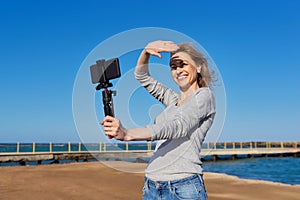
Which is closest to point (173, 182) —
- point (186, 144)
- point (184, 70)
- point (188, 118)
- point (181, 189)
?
point (181, 189)

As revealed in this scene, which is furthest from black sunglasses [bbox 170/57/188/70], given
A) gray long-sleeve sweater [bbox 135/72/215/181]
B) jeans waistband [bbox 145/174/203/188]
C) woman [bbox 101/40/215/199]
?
jeans waistband [bbox 145/174/203/188]

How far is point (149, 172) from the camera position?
1.87 m

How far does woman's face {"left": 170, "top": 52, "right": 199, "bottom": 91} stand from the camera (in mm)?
1813

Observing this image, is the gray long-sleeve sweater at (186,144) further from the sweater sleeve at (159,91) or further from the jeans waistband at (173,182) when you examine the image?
the sweater sleeve at (159,91)

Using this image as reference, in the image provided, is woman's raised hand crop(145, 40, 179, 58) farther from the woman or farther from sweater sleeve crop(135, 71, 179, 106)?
sweater sleeve crop(135, 71, 179, 106)

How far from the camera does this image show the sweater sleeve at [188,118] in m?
1.46

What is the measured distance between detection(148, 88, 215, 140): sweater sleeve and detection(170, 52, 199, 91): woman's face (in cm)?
12

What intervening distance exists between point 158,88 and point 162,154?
0.47 m

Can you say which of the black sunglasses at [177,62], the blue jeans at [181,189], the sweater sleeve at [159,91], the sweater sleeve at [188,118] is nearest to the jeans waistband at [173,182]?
the blue jeans at [181,189]

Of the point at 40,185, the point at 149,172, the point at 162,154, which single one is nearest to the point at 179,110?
the point at 162,154

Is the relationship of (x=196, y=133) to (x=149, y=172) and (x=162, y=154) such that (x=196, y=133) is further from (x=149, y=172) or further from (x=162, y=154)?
(x=149, y=172)

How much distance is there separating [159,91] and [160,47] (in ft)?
1.54

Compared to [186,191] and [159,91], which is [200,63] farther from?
[186,191]

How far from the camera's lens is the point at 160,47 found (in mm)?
1720
